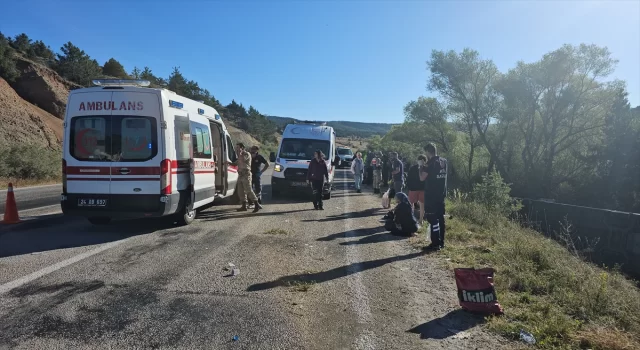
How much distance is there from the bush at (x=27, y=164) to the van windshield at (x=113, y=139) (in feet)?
47.2

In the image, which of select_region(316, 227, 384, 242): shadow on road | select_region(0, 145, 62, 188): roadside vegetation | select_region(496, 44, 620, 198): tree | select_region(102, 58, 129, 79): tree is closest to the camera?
select_region(316, 227, 384, 242): shadow on road

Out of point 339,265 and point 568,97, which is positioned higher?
point 568,97

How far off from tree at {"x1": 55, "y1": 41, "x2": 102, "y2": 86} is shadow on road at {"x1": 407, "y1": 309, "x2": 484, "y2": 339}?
48137mm

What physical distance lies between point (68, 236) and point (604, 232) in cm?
1691

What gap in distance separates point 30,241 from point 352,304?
20.2 feet

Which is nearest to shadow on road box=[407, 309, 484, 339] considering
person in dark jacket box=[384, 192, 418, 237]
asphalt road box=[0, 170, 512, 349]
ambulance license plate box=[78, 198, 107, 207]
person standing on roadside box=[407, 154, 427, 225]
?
asphalt road box=[0, 170, 512, 349]

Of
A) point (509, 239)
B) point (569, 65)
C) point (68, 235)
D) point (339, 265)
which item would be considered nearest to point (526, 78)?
point (569, 65)

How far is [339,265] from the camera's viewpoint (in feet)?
20.7

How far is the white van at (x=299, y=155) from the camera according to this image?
46.9 ft

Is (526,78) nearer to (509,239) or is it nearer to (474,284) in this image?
(509,239)

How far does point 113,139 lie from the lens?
7785 mm

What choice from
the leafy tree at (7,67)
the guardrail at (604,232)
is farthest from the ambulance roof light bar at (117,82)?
the leafy tree at (7,67)

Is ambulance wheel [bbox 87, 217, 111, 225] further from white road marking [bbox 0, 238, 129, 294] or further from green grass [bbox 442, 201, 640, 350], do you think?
green grass [bbox 442, 201, 640, 350]

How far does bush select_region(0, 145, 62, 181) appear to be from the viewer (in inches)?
750
